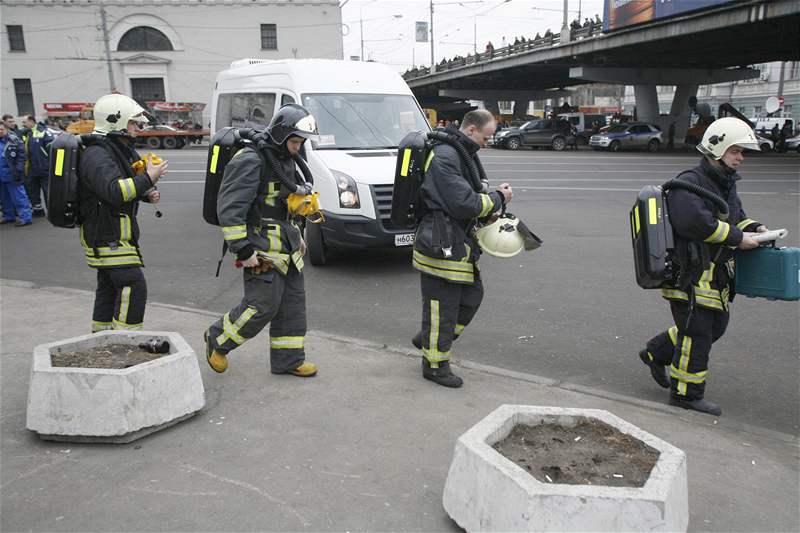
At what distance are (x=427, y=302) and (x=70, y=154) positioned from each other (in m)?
2.61

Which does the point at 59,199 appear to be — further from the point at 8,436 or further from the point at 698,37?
the point at 698,37

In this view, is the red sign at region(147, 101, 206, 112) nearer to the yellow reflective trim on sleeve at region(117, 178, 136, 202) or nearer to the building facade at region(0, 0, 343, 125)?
the building facade at region(0, 0, 343, 125)

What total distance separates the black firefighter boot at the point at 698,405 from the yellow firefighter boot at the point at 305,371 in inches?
99.2

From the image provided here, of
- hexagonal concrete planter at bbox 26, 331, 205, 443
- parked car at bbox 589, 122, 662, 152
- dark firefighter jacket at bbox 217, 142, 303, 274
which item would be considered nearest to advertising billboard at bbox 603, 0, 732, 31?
parked car at bbox 589, 122, 662, 152

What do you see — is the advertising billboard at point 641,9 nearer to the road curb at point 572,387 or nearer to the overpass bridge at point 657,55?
the overpass bridge at point 657,55

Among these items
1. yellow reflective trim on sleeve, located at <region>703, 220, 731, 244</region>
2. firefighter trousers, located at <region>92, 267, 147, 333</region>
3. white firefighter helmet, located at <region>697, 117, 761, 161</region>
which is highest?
white firefighter helmet, located at <region>697, 117, 761, 161</region>

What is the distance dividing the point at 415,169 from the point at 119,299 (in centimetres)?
229

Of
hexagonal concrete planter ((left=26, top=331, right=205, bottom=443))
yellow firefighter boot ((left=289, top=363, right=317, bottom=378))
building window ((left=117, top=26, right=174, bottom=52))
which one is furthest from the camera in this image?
building window ((left=117, top=26, right=174, bottom=52))

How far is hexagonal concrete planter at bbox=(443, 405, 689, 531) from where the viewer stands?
2.49 m

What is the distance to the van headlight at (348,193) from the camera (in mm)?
7727

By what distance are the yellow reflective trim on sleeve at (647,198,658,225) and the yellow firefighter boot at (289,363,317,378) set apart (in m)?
2.51

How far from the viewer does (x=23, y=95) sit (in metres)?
49.4

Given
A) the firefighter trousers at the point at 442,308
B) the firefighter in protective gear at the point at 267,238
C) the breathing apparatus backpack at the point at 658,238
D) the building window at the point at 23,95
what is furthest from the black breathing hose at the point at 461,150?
the building window at the point at 23,95

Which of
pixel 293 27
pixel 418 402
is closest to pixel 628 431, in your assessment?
pixel 418 402
